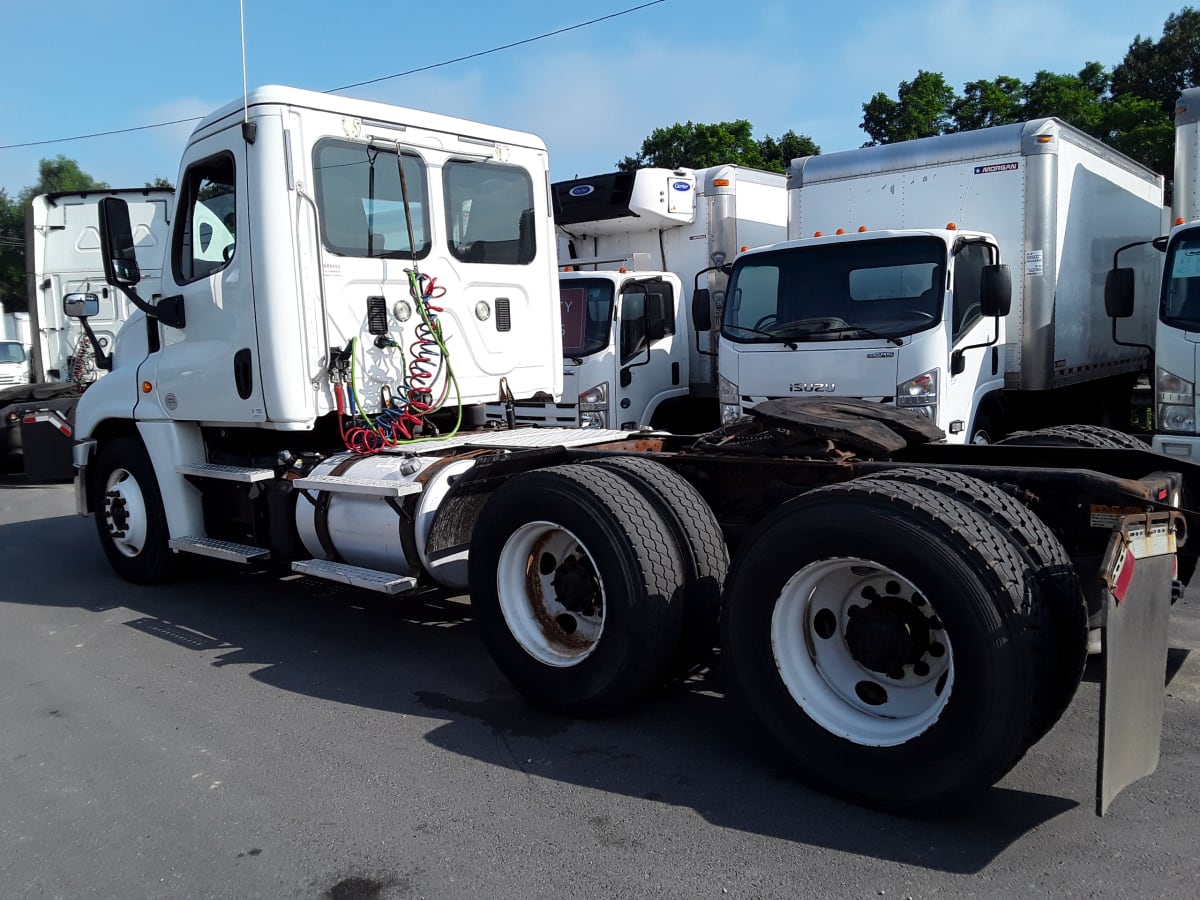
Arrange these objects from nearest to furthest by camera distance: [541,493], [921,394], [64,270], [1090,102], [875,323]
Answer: [541,493], [921,394], [875,323], [64,270], [1090,102]

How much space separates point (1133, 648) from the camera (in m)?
3.01

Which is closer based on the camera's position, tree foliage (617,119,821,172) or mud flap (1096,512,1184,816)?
mud flap (1096,512,1184,816)

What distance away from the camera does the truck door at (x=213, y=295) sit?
5.72 meters

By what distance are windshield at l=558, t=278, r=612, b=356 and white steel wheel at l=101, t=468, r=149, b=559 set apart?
4394mm

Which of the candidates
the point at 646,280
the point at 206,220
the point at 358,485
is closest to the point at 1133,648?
the point at 358,485

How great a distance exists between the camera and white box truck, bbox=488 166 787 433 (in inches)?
385

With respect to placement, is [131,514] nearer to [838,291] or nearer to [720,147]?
[838,291]

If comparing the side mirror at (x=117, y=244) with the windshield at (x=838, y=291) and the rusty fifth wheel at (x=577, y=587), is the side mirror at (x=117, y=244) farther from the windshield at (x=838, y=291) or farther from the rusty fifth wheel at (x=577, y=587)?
the windshield at (x=838, y=291)

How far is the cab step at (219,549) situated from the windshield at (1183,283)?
21.8 feet

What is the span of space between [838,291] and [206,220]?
4.81 meters

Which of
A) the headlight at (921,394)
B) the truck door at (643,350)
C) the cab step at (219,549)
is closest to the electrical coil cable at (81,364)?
the truck door at (643,350)

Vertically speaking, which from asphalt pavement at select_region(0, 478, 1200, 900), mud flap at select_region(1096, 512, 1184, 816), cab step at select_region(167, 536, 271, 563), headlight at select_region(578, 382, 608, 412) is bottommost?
asphalt pavement at select_region(0, 478, 1200, 900)

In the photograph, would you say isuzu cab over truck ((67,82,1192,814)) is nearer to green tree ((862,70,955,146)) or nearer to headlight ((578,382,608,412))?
headlight ((578,382,608,412))

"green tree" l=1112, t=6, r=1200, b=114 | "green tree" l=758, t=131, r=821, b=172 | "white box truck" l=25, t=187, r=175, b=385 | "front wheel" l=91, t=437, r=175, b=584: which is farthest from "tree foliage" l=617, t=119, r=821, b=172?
"front wheel" l=91, t=437, r=175, b=584
